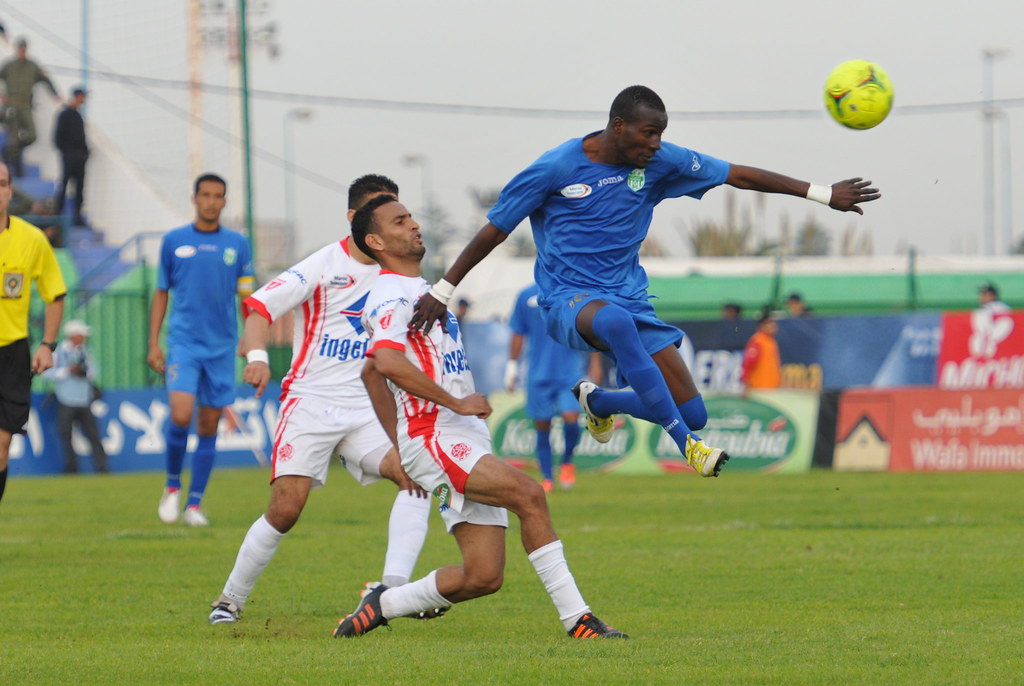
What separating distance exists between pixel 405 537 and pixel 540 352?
8.23m

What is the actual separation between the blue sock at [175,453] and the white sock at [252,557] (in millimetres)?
5005

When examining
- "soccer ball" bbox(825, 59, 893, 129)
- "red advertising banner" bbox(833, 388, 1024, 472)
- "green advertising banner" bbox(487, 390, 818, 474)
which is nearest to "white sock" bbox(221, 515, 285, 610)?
"soccer ball" bbox(825, 59, 893, 129)

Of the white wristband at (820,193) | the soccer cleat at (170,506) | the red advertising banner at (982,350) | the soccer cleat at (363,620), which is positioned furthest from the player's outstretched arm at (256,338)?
the red advertising banner at (982,350)

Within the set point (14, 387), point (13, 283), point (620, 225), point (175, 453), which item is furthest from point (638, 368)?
point (175, 453)

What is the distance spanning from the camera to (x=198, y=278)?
→ 440 inches

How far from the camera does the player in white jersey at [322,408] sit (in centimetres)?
659

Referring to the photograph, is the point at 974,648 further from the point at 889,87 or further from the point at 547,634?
the point at 889,87

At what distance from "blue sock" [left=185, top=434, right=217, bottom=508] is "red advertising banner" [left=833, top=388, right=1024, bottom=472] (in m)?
9.29

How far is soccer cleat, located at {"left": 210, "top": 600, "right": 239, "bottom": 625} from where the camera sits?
658 cm

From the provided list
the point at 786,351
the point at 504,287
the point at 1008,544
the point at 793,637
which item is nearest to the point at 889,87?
the point at 793,637

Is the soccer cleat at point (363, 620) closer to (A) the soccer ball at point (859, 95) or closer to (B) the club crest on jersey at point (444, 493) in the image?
(B) the club crest on jersey at point (444, 493)

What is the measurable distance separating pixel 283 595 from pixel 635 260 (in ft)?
8.89

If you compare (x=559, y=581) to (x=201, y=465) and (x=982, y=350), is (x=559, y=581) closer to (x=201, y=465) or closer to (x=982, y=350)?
(x=201, y=465)

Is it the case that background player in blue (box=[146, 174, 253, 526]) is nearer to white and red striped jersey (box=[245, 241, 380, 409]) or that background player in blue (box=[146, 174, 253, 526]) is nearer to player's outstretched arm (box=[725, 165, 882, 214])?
white and red striped jersey (box=[245, 241, 380, 409])
